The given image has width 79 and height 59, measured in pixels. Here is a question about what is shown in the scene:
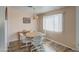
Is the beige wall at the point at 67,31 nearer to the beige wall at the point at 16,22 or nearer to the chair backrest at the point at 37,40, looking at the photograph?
the chair backrest at the point at 37,40

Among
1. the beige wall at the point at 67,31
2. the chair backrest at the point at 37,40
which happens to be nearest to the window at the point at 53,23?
the beige wall at the point at 67,31

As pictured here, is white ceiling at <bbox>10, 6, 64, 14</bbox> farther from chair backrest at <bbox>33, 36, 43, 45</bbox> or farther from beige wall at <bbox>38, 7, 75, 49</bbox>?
chair backrest at <bbox>33, 36, 43, 45</bbox>

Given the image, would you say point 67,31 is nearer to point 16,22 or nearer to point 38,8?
point 38,8

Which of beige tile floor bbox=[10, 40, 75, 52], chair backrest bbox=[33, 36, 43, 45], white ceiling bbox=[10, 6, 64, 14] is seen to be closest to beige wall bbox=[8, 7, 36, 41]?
white ceiling bbox=[10, 6, 64, 14]

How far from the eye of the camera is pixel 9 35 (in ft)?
5.64

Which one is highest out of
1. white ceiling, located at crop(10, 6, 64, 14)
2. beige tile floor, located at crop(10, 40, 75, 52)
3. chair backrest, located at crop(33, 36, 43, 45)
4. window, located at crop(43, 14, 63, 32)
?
white ceiling, located at crop(10, 6, 64, 14)

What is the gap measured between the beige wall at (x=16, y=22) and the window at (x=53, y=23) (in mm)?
202

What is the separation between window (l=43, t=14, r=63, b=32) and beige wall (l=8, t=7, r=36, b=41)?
0.66 feet

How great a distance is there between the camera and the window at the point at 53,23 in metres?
1.77

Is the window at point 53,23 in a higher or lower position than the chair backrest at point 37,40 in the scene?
higher

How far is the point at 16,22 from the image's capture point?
5.71 feet

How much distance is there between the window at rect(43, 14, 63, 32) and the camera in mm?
1766

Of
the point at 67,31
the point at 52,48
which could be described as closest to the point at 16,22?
the point at 52,48
